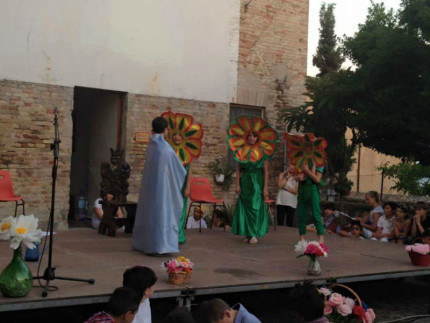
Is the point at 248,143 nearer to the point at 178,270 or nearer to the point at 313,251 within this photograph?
the point at 313,251

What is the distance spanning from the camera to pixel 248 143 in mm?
8797

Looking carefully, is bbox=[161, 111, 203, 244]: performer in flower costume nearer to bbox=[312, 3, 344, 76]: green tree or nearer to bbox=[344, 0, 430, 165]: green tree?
bbox=[344, 0, 430, 165]: green tree

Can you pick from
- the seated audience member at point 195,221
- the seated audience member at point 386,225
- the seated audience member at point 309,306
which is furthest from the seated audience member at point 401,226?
the seated audience member at point 309,306

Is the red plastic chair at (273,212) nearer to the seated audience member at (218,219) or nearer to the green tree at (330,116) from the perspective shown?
the seated audience member at (218,219)

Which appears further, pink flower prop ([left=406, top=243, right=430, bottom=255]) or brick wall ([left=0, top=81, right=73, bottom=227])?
brick wall ([left=0, top=81, right=73, bottom=227])

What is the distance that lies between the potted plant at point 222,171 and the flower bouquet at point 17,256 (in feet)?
24.7

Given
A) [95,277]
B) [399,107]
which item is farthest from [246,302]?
[399,107]

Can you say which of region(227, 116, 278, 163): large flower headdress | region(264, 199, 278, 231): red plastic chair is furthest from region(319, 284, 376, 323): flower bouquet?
region(264, 199, 278, 231): red plastic chair

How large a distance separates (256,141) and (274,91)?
4462 millimetres

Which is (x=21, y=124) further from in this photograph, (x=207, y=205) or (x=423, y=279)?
(x=423, y=279)

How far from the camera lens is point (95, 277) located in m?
5.49

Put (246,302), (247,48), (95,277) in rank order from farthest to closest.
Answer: (247,48) < (246,302) < (95,277)

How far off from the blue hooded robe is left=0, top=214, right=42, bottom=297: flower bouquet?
2.45 m

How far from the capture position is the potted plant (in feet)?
39.5
